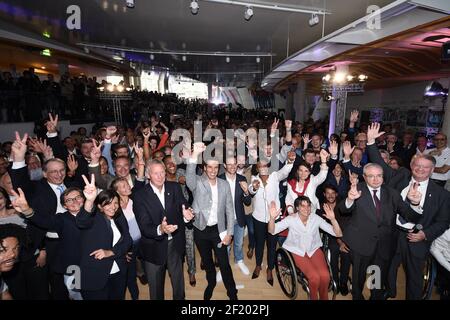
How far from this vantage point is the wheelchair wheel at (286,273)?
2975 millimetres

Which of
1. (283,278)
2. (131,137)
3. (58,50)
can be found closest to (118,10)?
(131,137)

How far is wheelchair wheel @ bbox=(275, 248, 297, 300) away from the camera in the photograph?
117 inches

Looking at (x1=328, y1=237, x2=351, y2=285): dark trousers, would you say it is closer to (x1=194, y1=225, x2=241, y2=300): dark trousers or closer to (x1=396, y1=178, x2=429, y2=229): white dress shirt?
(x1=396, y1=178, x2=429, y2=229): white dress shirt

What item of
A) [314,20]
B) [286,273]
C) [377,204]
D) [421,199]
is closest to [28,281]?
[286,273]

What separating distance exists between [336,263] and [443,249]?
43.1 inches

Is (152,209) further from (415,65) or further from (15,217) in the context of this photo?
(415,65)

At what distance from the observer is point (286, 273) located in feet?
10.4

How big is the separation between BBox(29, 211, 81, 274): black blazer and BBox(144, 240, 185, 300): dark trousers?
0.67 metres

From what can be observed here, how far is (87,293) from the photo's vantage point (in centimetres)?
227

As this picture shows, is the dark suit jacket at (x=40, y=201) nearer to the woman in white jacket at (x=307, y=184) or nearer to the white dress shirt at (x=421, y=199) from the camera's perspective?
the woman in white jacket at (x=307, y=184)

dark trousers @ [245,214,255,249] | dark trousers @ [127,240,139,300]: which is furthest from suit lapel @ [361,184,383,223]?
dark trousers @ [127,240,139,300]

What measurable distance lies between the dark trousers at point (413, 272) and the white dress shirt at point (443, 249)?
14 centimetres

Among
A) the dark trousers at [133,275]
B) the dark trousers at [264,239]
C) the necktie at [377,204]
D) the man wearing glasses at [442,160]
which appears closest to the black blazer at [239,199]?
the dark trousers at [264,239]

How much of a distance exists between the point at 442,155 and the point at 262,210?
12.4 feet
